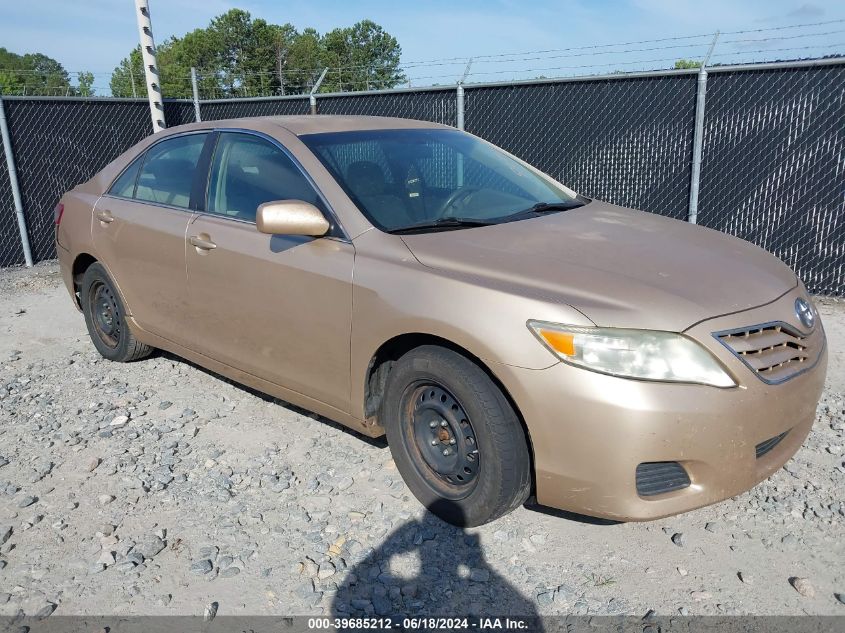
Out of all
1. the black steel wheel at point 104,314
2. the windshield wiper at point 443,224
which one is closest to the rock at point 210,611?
the windshield wiper at point 443,224

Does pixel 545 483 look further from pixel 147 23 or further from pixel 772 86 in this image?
pixel 147 23

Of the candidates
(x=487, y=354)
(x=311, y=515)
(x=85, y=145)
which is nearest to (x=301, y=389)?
(x=311, y=515)

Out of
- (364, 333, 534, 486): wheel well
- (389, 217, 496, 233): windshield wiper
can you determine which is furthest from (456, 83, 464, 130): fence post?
(364, 333, 534, 486): wheel well

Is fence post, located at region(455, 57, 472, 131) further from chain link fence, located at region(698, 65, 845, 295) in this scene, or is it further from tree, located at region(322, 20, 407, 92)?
tree, located at region(322, 20, 407, 92)

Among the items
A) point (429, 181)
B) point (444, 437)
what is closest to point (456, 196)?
point (429, 181)

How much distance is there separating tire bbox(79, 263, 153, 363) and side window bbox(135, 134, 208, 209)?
28.3 inches

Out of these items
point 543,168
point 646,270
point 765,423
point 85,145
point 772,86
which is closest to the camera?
point 765,423

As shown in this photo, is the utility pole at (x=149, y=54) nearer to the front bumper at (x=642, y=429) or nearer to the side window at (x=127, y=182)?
the side window at (x=127, y=182)

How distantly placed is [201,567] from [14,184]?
797 cm

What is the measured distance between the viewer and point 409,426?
3246 millimetres

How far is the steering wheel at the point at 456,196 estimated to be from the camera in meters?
3.60

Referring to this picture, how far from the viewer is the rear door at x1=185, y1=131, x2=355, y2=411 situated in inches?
133

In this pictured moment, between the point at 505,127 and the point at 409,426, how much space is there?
250 inches

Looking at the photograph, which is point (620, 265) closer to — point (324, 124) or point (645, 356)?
point (645, 356)
